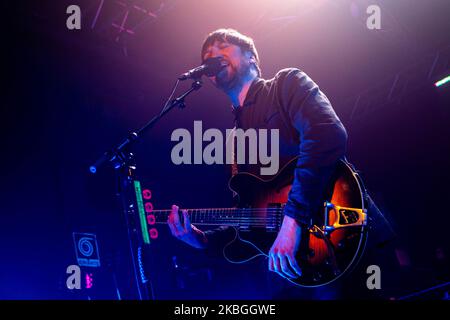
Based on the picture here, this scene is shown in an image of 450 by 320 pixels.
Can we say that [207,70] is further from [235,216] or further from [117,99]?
[117,99]

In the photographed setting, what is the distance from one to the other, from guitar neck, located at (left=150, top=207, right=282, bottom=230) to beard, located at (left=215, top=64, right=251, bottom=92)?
693 millimetres

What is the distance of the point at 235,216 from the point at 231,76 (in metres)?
0.77

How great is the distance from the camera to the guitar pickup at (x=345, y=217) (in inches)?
52.6

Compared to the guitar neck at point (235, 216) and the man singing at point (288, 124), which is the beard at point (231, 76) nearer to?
the man singing at point (288, 124)

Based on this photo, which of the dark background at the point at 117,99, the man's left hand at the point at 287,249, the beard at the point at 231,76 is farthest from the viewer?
the dark background at the point at 117,99

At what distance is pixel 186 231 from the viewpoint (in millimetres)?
1840

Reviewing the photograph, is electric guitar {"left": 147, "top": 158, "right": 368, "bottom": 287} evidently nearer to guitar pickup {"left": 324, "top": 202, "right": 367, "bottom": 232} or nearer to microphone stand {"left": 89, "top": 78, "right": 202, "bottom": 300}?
guitar pickup {"left": 324, "top": 202, "right": 367, "bottom": 232}

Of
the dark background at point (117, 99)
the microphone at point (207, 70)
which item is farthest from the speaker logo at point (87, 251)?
the microphone at point (207, 70)

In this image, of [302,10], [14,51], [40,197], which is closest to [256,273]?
[40,197]

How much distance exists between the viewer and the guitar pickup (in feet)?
4.39

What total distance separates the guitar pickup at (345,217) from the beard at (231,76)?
881 millimetres

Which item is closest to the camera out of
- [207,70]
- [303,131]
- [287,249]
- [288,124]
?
[287,249]

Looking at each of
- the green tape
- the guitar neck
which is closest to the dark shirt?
the guitar neck

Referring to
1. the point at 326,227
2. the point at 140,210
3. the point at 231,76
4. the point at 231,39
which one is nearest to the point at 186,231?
the point at 140,210
